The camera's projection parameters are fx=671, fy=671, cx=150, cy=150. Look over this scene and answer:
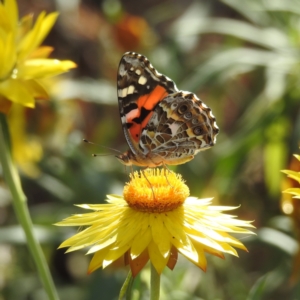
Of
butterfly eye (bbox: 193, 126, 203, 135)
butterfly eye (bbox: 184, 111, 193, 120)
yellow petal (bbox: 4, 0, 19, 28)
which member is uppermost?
yellow petal (bbox: 4, 0, 19, 28)

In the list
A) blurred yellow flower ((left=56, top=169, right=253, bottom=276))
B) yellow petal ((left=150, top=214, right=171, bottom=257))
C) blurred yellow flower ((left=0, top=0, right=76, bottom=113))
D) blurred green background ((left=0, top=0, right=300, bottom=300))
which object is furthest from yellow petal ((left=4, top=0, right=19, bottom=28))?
blurred green background ((left=0, top=0, right=300, bottom=300))

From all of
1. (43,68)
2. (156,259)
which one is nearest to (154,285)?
(156,259)

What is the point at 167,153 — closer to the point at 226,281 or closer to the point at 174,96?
the point at 174,96

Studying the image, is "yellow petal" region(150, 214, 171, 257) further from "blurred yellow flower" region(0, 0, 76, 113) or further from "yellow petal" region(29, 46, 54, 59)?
"yellow petal" region(29, 46, 54, 59)

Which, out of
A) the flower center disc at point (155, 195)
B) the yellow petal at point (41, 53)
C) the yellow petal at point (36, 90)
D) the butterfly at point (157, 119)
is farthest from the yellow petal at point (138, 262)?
the yellow petal at point (41, 53)

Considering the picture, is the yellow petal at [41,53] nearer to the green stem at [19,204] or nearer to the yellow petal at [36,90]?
the yellow petal at [36,90]

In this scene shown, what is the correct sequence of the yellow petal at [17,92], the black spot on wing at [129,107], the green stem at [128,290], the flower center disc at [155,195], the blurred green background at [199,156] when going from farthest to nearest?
the blurred green background at [199,156] → the black spot on wing at [129,107] → the yellow petal at [17,92] → the flower center disc at [155,195] → the green stem at [128,290]
